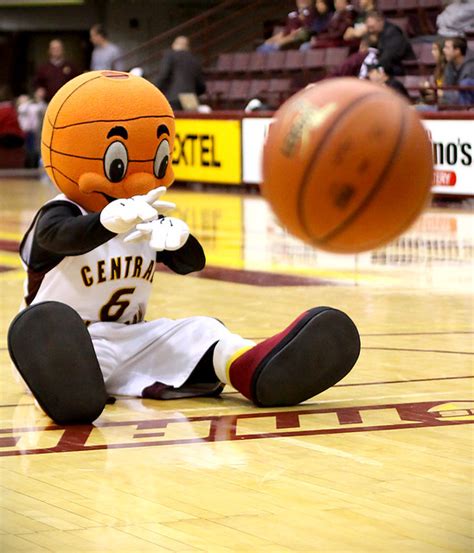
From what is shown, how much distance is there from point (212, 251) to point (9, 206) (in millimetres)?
4858

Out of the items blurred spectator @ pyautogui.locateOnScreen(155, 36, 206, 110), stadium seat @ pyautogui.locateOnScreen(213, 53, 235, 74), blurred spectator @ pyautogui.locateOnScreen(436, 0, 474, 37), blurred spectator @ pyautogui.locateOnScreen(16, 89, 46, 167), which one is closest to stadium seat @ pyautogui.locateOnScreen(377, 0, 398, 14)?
blurred spectator @ pyautogui.locateOnScreen(436, 0, 474, 37)

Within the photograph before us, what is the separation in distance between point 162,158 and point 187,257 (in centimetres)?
40

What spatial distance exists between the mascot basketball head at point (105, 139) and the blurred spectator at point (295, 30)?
12.8 m

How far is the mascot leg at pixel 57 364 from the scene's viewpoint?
14.6 feet

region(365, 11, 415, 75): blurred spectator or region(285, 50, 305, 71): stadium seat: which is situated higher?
region(365, 11, 415, 75): blurred spectator

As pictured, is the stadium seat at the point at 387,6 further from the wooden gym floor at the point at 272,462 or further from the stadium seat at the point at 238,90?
the wooden gym floor at the point at 272,462

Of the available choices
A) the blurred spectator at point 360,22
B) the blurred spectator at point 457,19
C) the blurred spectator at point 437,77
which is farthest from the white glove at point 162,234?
the blurred spectator at point 360,22

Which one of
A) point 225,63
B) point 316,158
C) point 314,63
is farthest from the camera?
point 225,63

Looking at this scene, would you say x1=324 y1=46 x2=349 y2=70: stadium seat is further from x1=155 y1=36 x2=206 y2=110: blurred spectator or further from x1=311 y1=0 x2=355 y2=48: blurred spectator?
x1=155 y1=36 x2=206 y2=110: blurred spectator

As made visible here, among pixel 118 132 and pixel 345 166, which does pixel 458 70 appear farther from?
pixel 345 166

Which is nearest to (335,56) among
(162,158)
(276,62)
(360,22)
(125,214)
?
(360,22)

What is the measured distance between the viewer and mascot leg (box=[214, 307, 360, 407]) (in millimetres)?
4609

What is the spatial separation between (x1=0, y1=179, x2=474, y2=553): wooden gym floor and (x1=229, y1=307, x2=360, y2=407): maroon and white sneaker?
78 mm

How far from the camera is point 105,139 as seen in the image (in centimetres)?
474
